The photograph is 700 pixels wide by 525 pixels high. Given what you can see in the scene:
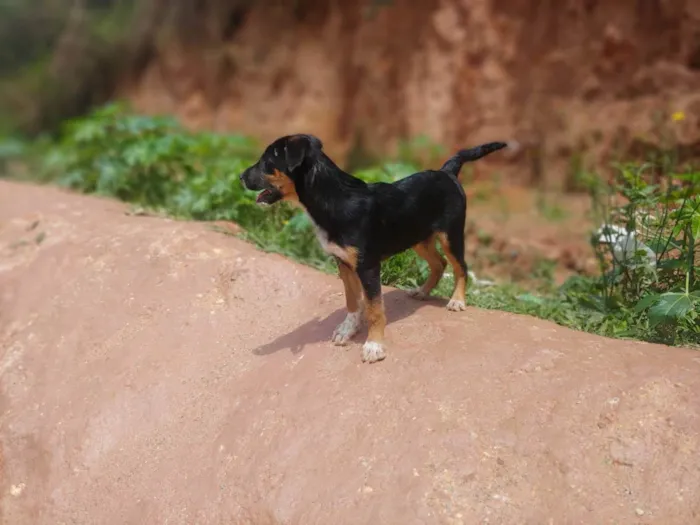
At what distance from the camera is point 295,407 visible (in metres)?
3.31

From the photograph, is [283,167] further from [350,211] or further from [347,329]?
[347,329]

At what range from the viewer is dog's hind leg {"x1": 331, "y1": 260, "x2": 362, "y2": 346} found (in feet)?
11.7

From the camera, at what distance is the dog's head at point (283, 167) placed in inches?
130

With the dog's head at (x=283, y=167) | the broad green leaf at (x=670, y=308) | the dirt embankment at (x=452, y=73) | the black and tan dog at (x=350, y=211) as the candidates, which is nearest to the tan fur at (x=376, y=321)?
the black and tan dog at (x=350, y=211)

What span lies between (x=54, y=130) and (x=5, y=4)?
4.51 meters

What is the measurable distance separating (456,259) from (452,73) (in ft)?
20.3

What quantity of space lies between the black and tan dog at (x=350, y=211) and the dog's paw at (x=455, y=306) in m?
0.41

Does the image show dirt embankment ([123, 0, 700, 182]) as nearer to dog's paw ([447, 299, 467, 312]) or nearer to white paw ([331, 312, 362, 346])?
dog's paw ([447, 299, 467, 312])

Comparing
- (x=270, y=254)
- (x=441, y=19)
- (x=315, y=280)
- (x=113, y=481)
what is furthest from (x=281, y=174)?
(x=441, y=19)

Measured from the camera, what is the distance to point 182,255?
14.9 feet

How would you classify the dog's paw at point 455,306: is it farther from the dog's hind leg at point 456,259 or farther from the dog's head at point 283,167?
the dog's head at point 283,167

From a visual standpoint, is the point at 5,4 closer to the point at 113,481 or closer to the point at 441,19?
the point at 441,19

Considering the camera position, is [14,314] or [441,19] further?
[441,19]

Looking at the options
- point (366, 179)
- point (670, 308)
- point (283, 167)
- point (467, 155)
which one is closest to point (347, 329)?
point (283, 167)
